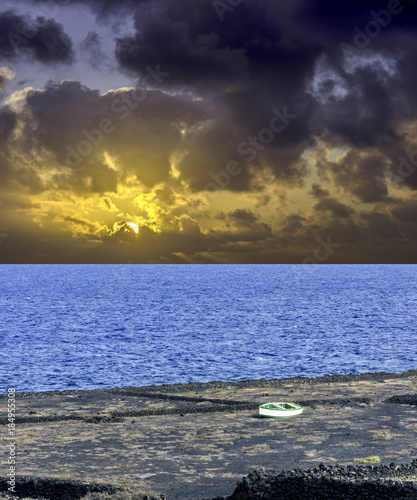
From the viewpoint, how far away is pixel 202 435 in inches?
1081

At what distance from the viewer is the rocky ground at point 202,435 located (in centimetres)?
2144

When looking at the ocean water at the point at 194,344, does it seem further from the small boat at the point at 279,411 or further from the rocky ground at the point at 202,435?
the small boat at the point at 279,411

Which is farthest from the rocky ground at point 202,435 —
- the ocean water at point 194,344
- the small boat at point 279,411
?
the ocean water at point 194,344

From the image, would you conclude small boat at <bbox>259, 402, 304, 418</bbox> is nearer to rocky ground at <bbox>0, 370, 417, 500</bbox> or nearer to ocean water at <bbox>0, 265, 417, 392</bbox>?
rocky ground at <bbox>0, 370, 417, 500</bbox>

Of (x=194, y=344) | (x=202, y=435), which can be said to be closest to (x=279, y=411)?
(x=202, y=435)

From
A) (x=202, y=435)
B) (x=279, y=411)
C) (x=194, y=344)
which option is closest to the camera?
(x=202, y=435)

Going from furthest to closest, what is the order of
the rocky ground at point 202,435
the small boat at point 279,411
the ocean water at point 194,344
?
1. the ocean water at point 194,344
2. the small boat at point 279,411
3. the rocky ground at point 202,435

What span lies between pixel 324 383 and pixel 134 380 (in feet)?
62.3

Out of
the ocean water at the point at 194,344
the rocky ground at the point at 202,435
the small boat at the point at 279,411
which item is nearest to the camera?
the rocky ground at the point at 202,435

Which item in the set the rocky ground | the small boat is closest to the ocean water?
the rocky ground

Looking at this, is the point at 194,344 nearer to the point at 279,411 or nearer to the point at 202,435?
the point at 279,411

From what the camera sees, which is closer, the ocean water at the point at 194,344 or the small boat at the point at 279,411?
the small boat at the point at 279,411

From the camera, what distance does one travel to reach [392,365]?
199 ft

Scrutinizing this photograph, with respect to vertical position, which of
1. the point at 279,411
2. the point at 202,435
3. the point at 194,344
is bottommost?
the point at 194,344
